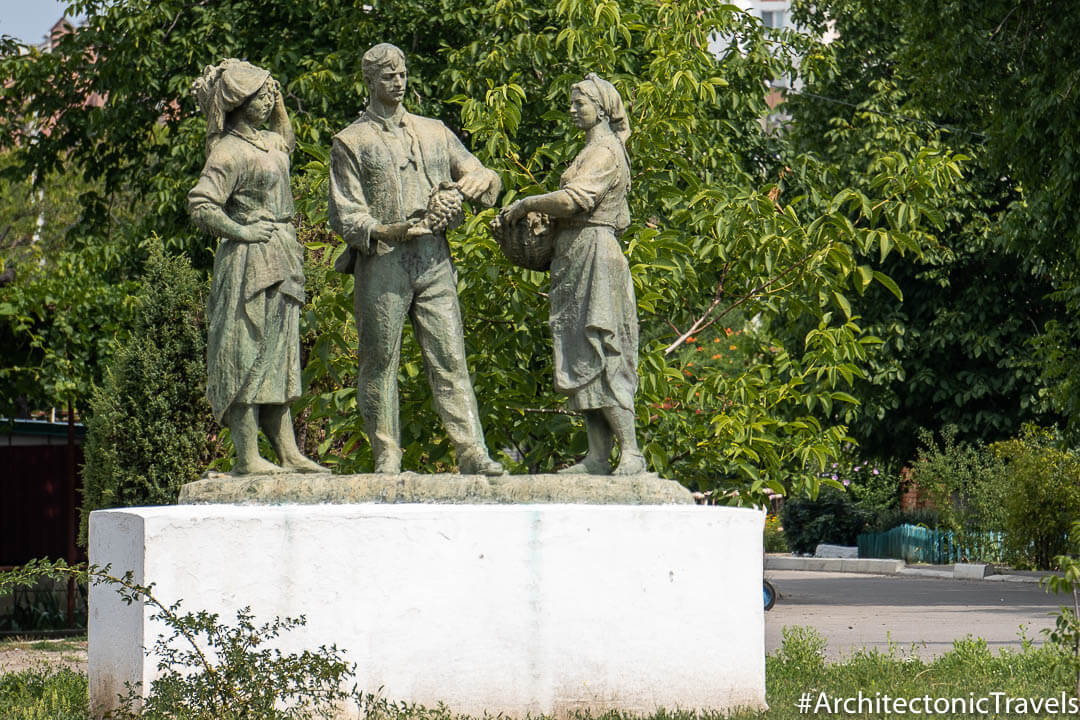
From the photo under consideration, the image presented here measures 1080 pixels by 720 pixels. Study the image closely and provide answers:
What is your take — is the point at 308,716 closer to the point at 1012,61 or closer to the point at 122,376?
the point at 122,376

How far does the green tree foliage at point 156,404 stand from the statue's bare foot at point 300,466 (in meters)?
6.20

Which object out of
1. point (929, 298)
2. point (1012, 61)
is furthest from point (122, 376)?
point (929, 298)

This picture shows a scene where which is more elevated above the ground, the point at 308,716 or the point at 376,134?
the point at 376,134

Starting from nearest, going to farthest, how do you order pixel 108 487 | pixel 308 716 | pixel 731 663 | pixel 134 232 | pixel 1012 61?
pixel 308 716, pixel 731 663, pixel 108 487, pixel 1012 61, pixel 134 232

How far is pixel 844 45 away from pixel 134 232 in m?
12.2

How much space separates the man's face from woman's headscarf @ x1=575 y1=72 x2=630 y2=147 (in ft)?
2.94

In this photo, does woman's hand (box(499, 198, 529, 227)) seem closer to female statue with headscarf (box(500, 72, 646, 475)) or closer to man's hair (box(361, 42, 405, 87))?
female statue with headscarf (box(500, 72, 646, 475))

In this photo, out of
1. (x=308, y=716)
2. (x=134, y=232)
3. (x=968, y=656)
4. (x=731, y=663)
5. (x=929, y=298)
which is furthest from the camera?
(x=929, y=298)

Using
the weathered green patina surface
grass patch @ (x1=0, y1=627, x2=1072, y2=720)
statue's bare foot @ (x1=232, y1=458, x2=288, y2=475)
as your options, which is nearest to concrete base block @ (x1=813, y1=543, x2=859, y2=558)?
grass patch @ (x1=0, y1=627, x2=1072, y2=720)

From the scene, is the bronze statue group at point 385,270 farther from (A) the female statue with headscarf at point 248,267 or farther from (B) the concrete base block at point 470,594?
(B) the concrete base block at point 470,594

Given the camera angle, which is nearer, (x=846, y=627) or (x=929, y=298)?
(x=846, y=627)

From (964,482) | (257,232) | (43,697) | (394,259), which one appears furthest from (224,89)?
(964,482)

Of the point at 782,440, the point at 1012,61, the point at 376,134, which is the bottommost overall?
the point at 782,440

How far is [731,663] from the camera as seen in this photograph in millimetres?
6809
